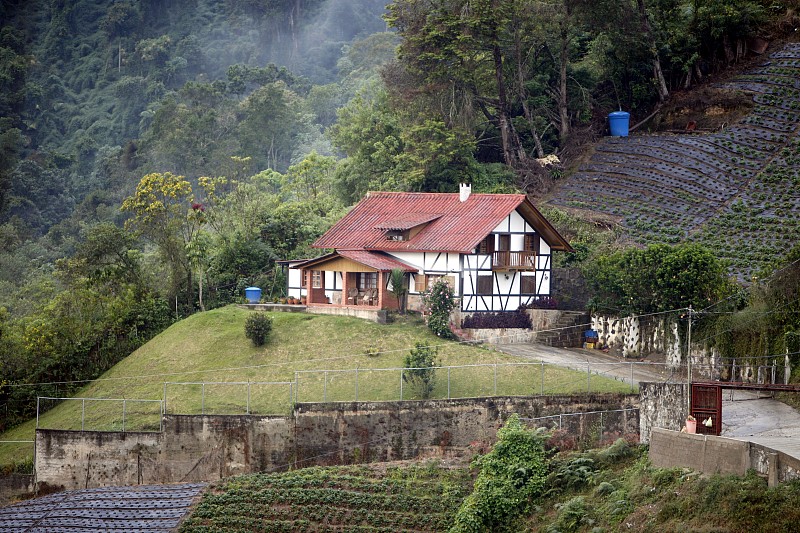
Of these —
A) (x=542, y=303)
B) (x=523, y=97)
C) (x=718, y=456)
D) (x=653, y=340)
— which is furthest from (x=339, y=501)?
(x=523, y=97)

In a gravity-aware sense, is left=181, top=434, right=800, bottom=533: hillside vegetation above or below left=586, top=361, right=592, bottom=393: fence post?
below

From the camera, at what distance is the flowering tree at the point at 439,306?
169ft

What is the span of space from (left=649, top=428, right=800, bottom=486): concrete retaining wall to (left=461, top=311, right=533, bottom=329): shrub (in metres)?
17.3

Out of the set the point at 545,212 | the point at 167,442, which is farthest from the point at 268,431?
the point at 545,212

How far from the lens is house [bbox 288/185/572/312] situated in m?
54.2

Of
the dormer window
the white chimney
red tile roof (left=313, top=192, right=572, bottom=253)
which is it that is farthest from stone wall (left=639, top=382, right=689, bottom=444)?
the white chimney

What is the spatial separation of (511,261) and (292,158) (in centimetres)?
6798

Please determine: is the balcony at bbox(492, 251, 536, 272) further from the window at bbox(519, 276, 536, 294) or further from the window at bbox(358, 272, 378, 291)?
the window at bbox(358, 272, 378, 291)

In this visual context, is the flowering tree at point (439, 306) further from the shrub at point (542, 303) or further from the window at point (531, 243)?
the window at point (531, 243)

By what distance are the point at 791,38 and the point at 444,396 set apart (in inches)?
1606

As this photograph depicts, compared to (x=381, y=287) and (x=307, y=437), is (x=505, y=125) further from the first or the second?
(x=307, y=437)

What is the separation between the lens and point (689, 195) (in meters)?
62.7

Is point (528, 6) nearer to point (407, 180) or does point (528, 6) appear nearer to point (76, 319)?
point (407, 180)

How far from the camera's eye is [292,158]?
120375mm
